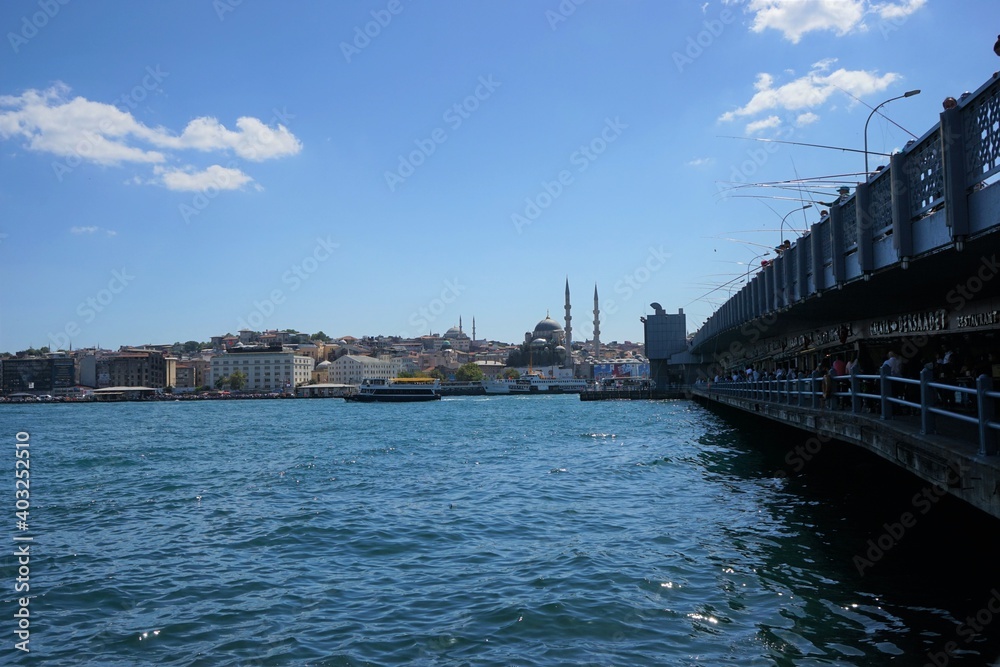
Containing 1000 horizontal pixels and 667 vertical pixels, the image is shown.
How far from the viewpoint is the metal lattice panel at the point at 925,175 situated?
8984 mm

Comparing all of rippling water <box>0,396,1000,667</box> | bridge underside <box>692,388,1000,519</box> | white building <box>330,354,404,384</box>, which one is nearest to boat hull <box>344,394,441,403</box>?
white building <box>330,354,404,384</box>

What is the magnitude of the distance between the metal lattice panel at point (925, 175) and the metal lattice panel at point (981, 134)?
27.7 inches

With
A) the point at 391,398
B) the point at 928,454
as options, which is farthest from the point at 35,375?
the point at 928,454

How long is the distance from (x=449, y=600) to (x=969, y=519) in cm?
666

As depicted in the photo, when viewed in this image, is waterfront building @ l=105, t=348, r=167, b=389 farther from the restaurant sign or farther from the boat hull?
the restaurant sign

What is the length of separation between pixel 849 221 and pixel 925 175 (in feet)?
14.3

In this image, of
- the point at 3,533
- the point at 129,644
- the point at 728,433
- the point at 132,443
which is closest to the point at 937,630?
the point at 129,644

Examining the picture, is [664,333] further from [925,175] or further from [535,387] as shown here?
[925,175]

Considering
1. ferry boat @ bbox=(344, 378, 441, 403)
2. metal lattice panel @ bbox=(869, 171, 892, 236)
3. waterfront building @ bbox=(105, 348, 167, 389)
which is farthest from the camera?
waterfront building @ bbox=(105, 348, 167, 389)

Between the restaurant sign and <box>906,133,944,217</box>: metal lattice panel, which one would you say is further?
the restaurant sign

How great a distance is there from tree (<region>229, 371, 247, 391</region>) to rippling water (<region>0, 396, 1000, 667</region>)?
150757 millimetres

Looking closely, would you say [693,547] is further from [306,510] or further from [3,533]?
[3,533]

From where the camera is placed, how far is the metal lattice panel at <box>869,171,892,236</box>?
11.2 m

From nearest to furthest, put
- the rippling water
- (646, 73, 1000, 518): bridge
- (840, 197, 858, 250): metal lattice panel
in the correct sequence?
the rippling water → (646, 73, 1000, 518): bridge → (840, 197, 858, 250): metal lattice panel
